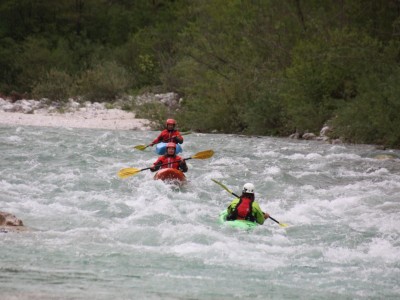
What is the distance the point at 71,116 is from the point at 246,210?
19.5 metres

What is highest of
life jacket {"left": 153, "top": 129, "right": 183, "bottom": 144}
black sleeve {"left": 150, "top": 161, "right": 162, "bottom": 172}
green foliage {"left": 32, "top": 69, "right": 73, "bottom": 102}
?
green foliage {"left": 32, "top": 69, "right": 73, "bottom": 102}

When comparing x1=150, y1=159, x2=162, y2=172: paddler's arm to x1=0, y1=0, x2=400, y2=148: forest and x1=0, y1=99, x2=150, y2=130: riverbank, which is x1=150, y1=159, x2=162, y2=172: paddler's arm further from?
x1=0, y1=99, x2=150, y2=130: riverbank

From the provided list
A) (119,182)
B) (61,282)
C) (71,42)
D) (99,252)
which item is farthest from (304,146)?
(71,42)

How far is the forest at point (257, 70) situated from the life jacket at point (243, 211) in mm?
9399

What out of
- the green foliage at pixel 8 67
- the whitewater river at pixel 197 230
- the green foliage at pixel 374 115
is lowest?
the whitewater river at pixel 197 230

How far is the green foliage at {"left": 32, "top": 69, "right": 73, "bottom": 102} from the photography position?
3394cm

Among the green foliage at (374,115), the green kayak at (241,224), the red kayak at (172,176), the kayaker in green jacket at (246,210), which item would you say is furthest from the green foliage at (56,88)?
the green kayak at (241,224)

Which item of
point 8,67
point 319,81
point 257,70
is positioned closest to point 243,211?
point 319,81

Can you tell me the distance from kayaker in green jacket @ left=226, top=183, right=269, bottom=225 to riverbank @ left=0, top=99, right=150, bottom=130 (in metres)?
15.6

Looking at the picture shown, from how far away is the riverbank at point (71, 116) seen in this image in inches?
1023

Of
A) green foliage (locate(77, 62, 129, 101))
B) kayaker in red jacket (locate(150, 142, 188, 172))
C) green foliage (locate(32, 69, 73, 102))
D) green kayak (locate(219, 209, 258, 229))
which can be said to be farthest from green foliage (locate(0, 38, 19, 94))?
green kayak (locate(219, 209, 258, 229))

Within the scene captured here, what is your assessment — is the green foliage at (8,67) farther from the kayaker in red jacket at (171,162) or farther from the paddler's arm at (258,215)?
the paddler's arm at (258,215)

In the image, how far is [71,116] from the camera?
94.2ft

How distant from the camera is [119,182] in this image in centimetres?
1384
